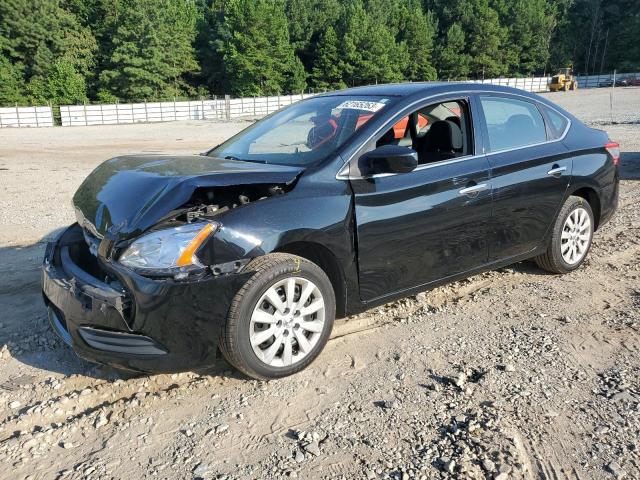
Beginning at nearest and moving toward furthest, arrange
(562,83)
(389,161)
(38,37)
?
(389,161) < (38,37) < (562,83)

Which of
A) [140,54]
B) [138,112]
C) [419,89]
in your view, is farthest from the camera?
[140,54]

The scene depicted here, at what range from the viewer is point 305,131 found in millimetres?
4270

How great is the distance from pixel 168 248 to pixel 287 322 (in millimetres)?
828

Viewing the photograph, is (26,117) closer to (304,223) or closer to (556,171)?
(556,171)

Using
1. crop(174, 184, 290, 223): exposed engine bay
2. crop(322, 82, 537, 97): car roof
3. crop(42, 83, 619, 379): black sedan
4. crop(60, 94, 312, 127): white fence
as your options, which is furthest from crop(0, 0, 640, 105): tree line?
crop(174, 184, 290, 223): exposed engine bay

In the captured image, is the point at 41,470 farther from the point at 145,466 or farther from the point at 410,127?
the point at 410,127

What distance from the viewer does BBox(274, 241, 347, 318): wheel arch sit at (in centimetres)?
353

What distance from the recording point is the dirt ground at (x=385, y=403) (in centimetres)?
271

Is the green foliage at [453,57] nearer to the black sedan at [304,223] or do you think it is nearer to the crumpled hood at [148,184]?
the black sedan at [304,223]

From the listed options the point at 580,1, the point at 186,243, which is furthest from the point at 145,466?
the point at 580,1

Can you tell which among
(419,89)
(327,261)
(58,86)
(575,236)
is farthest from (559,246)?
(58,86)

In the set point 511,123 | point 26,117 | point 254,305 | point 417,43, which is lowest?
point 26,117

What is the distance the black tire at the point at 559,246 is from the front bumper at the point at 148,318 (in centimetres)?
305

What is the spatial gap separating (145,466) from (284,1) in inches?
3155
